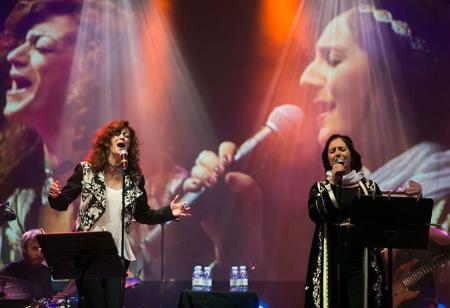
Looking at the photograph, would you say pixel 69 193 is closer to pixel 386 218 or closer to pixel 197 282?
pixel 386 218

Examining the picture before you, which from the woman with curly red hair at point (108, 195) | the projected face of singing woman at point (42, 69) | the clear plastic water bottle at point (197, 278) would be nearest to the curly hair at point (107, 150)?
the woman with curly red hair at point (108, 195)

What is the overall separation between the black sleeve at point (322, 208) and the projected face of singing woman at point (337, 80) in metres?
4.09

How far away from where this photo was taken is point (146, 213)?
482 cm

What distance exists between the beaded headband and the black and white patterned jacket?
5155 mm

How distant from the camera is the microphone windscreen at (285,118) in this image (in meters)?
8.56

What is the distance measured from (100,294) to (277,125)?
4637mm

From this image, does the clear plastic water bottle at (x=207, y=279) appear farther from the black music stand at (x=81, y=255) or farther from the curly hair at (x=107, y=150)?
the black music stand at (x=81, y=255)

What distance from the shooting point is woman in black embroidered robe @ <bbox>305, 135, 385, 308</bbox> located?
441 centimetres

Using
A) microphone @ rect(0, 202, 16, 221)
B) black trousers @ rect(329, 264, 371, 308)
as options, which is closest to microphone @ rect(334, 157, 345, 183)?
black trousers @ rect(329, 264, 371, 308)

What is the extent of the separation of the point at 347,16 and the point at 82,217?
5440mm

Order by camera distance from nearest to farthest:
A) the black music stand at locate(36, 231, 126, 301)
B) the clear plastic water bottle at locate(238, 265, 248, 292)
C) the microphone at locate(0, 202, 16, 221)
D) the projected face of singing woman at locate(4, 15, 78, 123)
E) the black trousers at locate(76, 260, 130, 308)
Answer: the black music stand at locate(36, 231, 126, 301)
the black trousers at locate(76, 260, 130, 308)
the microphone at locate(0, 202, 16, 221)
the clear plastic water bottle at locate(238, 265, 248, 292)
the projected face of singing woman at locate(4, 15, 78, 123)

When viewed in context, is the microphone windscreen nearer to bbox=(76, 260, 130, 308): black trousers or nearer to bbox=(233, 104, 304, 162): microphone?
bbox=(233, 104, 304, 162): microphone

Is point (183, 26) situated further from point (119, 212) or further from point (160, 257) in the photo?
point (119, 212)

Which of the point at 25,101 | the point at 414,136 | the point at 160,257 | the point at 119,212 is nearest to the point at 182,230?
the point at 160,257
